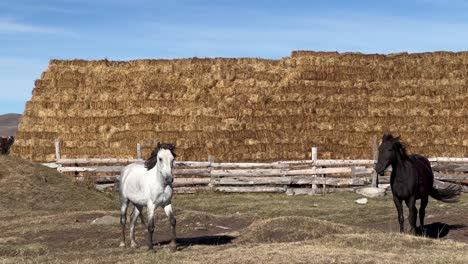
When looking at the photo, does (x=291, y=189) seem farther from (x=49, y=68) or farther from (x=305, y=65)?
(x=49, y=68)

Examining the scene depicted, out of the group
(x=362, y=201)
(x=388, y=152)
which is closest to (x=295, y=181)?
(x=362, y=201)

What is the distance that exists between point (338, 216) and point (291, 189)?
871 centimetres

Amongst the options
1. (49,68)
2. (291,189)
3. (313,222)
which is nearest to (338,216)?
(313,222)

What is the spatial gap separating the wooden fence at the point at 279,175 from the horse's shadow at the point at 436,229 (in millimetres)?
11482

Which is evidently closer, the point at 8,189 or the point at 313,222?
the point at 313,222

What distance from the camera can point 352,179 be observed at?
108ft

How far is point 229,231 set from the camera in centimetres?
1902

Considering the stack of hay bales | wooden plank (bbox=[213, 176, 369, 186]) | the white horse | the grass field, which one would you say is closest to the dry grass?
the grass field

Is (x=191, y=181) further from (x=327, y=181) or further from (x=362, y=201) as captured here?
(x=362, y=201)

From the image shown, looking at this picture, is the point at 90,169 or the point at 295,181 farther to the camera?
the point at 90,169

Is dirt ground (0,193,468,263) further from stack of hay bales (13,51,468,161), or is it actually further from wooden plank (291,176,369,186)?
stack of hay bales (13,51,468,161)

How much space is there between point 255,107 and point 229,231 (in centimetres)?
2100

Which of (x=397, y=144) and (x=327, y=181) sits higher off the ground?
(x=397, y=144)

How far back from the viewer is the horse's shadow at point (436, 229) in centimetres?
1839
